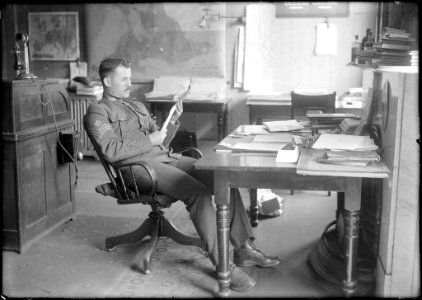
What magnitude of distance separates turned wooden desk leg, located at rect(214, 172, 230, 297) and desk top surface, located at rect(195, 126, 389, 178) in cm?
9

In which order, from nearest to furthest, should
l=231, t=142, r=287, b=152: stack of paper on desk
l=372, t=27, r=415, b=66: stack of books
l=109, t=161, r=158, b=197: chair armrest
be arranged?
l=372, t=27, r=415, b=66: stack of books → l=231, t=142, r=287, b=152: stack of paper on desk → l=109, t=161, r=158, b=197: chair armrest

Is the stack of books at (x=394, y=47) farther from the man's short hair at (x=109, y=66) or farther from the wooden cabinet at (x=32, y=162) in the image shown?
the wooden cabinet at (x=32, y=162)

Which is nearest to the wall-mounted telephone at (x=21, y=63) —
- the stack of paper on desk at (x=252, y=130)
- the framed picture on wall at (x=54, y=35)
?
the stack of paper on desk at (x=252, y=130)

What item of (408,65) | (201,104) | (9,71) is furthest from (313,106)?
(9,71)

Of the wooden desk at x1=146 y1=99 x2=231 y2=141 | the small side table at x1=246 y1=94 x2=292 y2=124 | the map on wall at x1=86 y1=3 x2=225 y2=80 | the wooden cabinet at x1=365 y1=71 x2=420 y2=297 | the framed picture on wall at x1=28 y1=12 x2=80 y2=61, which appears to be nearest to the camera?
the wooden cabinet at x1=365 y1=71 x2=420 y2=297

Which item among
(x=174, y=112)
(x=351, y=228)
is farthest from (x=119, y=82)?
(x=351, y=228)

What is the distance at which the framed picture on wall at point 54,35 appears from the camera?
620cm

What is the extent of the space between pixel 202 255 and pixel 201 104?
2604 millimetres

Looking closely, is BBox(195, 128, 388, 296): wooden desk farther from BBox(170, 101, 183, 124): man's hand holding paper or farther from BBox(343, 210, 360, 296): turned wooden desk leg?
BBox(170, 101, 183, 124): man's hand holding paper

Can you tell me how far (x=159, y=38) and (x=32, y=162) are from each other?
3118 millimetres

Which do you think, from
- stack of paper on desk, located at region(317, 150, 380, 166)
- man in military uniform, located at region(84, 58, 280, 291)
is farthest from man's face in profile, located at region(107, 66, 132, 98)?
stack of paper on desk, located at region(317, 150, 380, 166)

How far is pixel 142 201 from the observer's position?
290 cm

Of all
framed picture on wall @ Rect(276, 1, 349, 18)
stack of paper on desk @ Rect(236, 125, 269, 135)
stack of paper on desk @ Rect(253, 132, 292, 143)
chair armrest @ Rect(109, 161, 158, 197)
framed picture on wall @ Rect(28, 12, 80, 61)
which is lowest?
chair armrest @ Rect(109, 161, 158, 197)

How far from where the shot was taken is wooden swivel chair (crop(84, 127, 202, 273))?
2.86m
